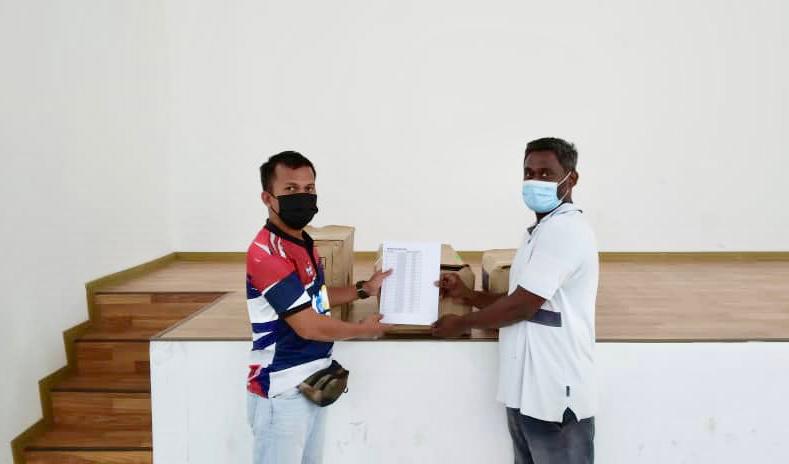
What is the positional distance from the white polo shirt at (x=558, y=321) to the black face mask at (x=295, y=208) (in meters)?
0.64

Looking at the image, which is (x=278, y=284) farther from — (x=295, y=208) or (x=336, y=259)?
(x=336, y=259)

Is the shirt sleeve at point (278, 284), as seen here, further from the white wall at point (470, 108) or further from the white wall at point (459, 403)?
the white wall at point (470, 108)

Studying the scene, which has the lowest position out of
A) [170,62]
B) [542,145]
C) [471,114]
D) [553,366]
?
[553,366]

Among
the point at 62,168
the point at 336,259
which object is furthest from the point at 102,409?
the point at 336,259

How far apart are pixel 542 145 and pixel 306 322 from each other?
2.81 ft

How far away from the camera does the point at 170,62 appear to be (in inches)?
188

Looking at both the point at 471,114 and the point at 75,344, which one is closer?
the point at 75,344

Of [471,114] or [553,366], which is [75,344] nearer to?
[553,366]

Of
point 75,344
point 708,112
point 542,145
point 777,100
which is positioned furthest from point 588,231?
point 777,100

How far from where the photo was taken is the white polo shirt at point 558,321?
5.03 ft

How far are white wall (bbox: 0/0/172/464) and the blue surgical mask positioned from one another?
226cm

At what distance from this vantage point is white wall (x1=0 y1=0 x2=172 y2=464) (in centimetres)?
248

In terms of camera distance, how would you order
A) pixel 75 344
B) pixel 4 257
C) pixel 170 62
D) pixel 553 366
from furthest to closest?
pixel 170 62
pixel 75 344
pixel 4 257
pixel 553 366

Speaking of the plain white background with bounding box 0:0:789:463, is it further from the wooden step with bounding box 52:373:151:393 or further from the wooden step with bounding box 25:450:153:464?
the wooden step with bounding box 25:450:153:464
